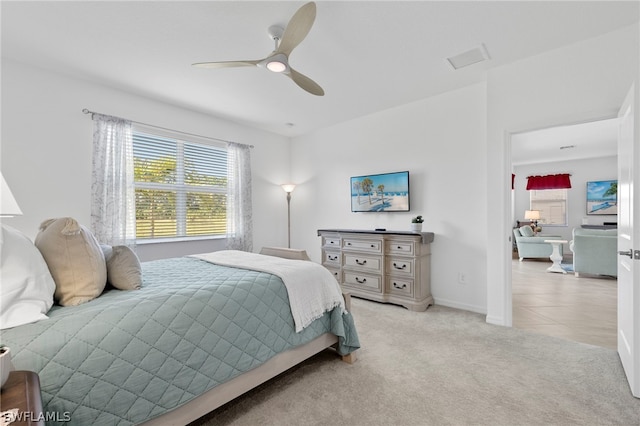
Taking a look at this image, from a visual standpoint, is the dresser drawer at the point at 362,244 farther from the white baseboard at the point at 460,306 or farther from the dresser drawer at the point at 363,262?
the white baseboard at the point at 460,306

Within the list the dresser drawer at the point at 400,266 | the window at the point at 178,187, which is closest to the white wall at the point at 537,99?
the dresser drawer at the point at 400,266

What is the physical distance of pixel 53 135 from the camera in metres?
3.00

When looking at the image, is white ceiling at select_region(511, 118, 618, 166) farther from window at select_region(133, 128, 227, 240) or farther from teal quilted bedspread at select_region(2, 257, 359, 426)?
window at select_region(133, 128, 227, 240)

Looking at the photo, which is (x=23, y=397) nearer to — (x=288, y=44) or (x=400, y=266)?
(x=288, y=44)

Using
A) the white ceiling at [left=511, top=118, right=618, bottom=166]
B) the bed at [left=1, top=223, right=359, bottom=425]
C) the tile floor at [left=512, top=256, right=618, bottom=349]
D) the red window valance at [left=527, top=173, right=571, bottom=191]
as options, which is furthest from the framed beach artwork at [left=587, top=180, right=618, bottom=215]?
the bed at [left=1, top=223, right=359, bottom=425]

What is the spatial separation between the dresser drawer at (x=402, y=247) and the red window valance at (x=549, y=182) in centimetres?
687

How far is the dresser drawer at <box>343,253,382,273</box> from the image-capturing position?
3.71m

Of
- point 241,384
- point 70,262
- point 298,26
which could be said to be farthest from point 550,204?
point 70,262

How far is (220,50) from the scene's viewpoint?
8.52 ft

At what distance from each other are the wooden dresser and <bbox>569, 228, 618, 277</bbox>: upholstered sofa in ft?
11.4

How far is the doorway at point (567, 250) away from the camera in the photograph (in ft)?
9.70

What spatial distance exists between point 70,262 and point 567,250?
9.87m

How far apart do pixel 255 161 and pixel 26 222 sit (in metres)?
2.97

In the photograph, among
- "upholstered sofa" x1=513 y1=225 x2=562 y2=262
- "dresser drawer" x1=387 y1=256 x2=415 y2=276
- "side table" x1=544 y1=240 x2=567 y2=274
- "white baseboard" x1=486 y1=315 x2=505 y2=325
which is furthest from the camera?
"upholstered sofa" x1=513 y1=225 x2=562 y2=262
